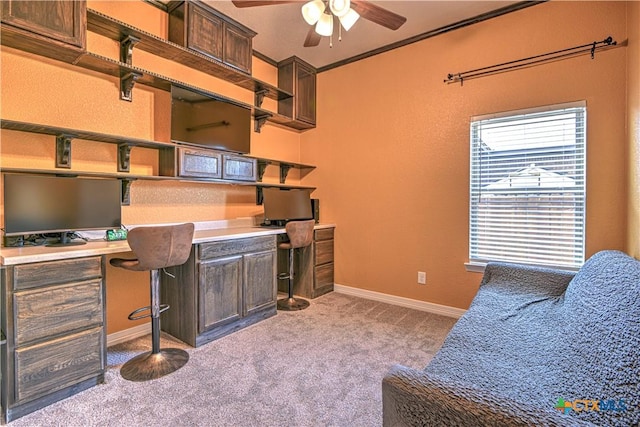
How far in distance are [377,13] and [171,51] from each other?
179cm

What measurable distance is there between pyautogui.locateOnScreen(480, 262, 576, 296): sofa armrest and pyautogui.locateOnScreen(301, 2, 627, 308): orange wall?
63 centimetres

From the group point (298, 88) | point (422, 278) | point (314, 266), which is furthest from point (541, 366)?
point (298, 88)

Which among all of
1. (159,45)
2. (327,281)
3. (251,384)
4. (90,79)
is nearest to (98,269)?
(251,384)

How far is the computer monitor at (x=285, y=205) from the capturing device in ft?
11.3

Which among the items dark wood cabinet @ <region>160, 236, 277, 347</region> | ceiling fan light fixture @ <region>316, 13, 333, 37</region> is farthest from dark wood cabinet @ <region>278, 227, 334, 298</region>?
ceiling fan light fixture @ <region>316, 13, 333, 37</region>

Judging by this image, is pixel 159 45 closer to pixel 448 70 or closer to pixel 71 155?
pixel 71 155

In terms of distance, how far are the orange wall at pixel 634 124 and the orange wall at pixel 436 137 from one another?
137mm

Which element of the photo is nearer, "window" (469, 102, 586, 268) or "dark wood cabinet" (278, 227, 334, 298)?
"window" (469, 102, 586, 268)

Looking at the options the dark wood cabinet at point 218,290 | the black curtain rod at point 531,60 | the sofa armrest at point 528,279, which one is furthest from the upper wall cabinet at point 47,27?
the sofa armrest at point 528,279

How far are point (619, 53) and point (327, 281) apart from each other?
3414 mm

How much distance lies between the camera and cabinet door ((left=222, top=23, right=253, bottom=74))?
2.90 meters

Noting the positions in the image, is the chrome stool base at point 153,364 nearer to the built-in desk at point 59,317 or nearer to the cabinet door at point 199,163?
the built-in desk at point 59,317

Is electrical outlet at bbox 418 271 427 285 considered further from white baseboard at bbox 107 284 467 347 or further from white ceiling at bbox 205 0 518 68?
white ceiling at bbox 205 0 518 68

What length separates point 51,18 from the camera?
1896mm
